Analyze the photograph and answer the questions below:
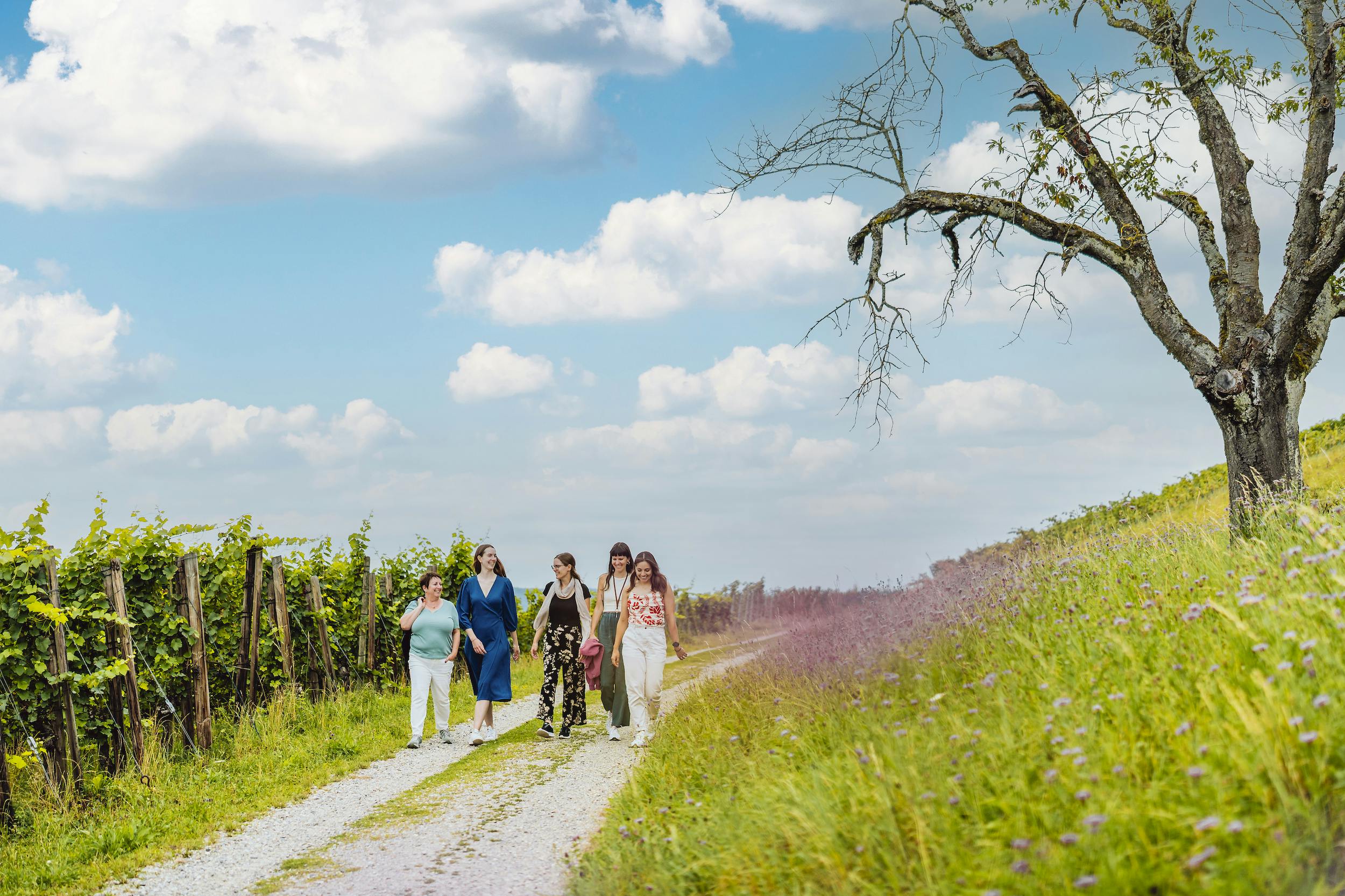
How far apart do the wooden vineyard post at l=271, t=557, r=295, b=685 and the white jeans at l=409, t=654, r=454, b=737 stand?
262 cm

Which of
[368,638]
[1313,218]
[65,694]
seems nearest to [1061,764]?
[65,694]

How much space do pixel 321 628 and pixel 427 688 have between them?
12.9 ft

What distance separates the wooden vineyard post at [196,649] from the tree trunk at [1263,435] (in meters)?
11.8

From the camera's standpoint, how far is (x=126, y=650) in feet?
31.7

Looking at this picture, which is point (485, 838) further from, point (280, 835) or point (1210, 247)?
point (1210, 247)

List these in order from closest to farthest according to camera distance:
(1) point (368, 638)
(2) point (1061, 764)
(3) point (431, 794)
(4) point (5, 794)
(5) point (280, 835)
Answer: (2) point (1061, 764) < (5) point (280, 835) < (4) point (5, 794) < (3) point (431, 794) < (1) point (368, 638)

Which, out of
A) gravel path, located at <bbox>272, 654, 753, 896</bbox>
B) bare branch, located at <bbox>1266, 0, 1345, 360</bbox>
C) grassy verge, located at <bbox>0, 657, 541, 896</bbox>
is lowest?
gravel path, located at <bbox>272, 654, 753, 896</bbox>

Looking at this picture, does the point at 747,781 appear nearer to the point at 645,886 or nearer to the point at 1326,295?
the point at 645,886

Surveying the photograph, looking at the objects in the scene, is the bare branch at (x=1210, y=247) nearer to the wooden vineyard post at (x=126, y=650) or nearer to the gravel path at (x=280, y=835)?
the gravel path at (x=280, y=835)

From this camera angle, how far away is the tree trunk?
10.8 m

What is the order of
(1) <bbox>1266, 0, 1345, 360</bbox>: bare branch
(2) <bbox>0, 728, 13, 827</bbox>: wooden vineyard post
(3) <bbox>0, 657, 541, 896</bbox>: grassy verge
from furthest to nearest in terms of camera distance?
(1) <bbox>1266, 0, 1345, 360</bbox>: bare branch, (2) <bbox>0, 728, 13, 827</bbox>: wooden vineyard post, (3) <bbox>0, 657, 541, 896</bbox>: grassy verge

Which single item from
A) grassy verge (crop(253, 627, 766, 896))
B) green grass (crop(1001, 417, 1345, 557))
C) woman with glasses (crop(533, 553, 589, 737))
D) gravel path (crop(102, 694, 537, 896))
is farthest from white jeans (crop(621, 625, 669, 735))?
green grass (crop(1001, 417, 1345, 557))

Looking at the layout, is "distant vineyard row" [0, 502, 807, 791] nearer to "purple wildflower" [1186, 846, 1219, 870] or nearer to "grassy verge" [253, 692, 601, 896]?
"grassy verge" [253, 692, 601, 896]

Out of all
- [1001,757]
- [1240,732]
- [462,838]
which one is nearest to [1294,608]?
[1240,732]
